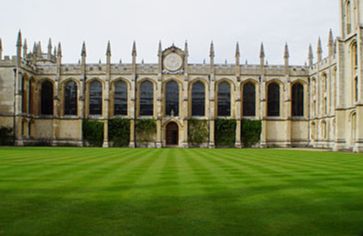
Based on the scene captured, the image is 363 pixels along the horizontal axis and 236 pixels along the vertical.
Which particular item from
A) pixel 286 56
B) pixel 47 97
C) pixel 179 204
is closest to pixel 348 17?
pixel 286 56

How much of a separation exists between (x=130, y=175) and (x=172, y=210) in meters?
5.78

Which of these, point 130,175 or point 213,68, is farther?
point 213,68

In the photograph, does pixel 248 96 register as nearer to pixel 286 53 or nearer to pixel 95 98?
pixel 286 53

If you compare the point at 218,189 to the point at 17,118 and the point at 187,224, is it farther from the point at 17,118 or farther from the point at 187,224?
the point at 17,118

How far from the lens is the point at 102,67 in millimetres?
50250

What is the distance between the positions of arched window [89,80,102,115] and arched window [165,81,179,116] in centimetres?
876

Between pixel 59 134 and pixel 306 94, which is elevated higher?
pixel 306 94

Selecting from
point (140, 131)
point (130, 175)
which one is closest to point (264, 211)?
point (130, 175)

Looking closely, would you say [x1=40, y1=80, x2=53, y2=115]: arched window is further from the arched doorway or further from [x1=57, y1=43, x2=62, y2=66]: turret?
the arched doorway

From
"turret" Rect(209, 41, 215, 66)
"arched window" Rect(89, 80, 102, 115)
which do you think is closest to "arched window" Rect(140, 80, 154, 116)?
"arched window" Rect(89, 80, 102, 115)

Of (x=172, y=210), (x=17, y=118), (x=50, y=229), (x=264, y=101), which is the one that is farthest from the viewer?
(x=264, y=101)

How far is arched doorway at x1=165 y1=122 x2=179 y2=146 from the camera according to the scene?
50.1 m

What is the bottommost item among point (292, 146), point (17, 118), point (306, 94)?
point (292, 146)

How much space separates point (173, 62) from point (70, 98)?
14274 millimetres
